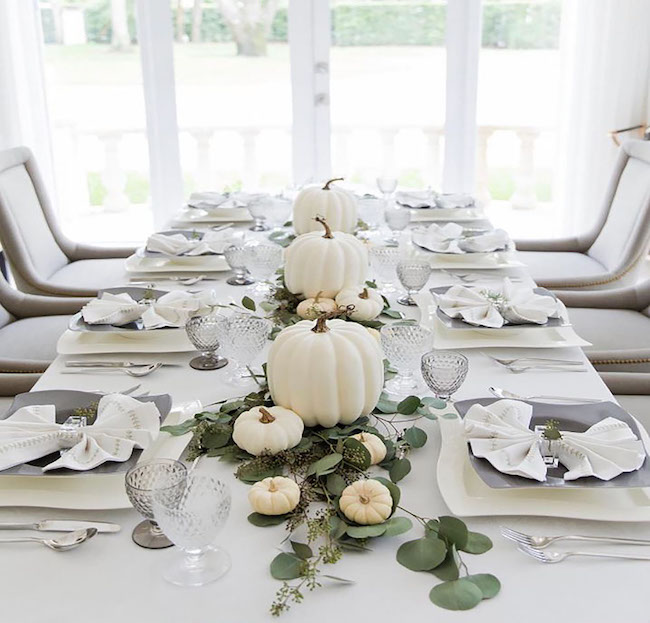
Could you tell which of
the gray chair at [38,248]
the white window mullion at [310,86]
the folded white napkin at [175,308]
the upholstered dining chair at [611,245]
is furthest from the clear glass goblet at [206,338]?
the white window mullion at [310,86]

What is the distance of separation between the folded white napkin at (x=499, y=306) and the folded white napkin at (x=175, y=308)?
19.1 inches

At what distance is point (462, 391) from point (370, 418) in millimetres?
195

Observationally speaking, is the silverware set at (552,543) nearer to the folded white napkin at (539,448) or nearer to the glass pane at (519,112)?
the folded white napkin at (539,448)

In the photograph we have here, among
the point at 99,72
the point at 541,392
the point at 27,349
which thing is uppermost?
the point at 99,72

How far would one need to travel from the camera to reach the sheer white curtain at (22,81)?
398cm

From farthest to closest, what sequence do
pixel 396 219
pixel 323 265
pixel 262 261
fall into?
1. pixel 396 219
2. pixel 262 261
3. pixel 323 265

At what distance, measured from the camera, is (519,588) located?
36.1 inches

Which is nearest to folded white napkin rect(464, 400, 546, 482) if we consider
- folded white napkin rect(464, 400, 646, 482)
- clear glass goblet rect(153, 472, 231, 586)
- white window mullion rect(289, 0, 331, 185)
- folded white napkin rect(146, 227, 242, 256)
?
folded white napkin rect(464, 400, 646, 482)

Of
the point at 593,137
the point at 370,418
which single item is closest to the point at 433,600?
the point at 370,418

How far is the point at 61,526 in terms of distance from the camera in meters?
1.03

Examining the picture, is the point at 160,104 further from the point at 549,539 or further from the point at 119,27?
the point at 549,539

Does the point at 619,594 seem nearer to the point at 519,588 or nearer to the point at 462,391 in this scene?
the point at 519,588

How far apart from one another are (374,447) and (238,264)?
38.8 inches

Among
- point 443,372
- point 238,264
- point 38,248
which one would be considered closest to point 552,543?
point 443,372
